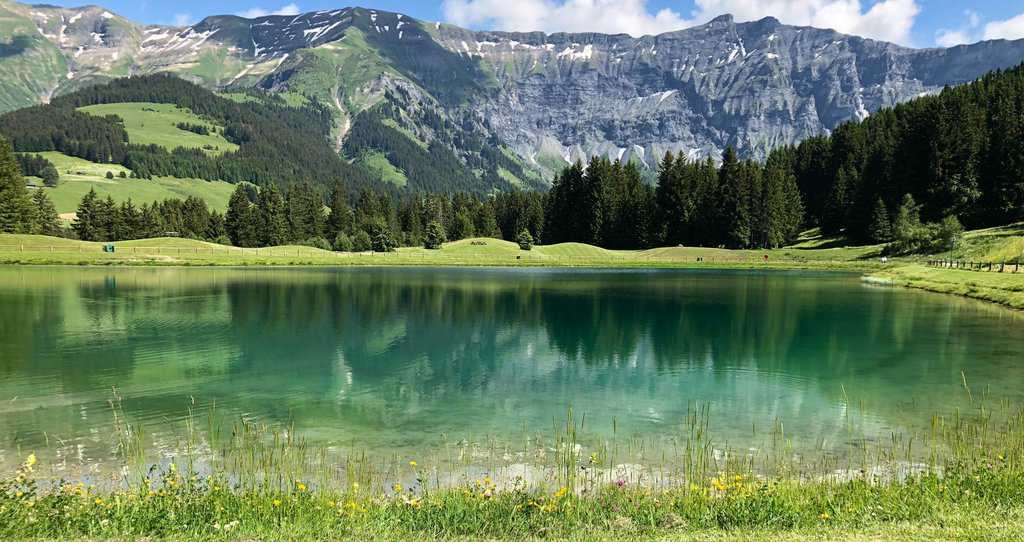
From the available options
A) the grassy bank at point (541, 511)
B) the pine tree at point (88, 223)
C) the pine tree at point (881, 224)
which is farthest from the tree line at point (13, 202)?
the pine tree at point (881, 224)

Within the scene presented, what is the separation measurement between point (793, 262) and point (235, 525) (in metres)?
119

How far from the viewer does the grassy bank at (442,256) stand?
101 metres

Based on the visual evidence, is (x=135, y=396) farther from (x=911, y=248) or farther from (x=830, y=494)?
(x=911, y=248)

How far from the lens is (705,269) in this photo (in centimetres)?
10819

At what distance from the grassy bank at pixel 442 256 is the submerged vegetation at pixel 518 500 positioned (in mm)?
98722

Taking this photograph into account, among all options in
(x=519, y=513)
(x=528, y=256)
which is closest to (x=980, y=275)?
(x=519, y=513)

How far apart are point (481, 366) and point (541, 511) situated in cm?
1710

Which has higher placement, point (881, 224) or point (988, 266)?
point (881, 224)

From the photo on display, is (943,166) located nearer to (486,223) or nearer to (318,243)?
(486,223)

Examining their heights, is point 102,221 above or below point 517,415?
above

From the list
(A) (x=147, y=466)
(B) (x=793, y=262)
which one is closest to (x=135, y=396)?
(A) (x=147, y=466)

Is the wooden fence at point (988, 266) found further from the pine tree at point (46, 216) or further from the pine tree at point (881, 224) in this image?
the pine tree at point (46, 216)

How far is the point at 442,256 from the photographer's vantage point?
13000 cm

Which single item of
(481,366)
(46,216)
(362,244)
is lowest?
(481,366)
